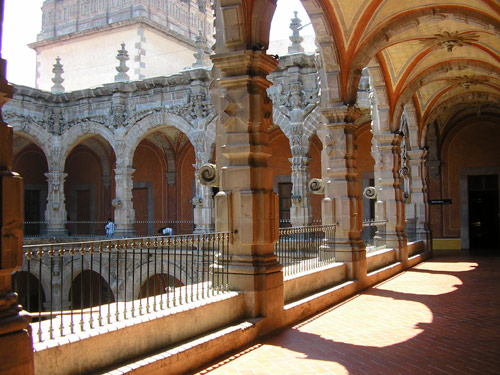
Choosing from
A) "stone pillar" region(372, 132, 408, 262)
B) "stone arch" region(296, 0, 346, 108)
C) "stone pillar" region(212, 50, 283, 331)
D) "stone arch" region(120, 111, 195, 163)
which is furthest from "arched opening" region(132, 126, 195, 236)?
"stone pillar" region(212, 50, 283, 331)

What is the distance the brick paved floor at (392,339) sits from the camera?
452cm

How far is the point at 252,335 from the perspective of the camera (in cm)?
528

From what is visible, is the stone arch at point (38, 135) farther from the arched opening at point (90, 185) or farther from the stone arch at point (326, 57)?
the stone arch at point (326, 57)

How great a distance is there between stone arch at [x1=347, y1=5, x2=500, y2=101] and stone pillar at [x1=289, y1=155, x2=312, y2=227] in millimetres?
6302

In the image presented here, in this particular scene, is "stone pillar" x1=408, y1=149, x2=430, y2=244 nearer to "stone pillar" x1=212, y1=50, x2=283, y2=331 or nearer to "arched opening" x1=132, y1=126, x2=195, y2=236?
"arched opening" x1=132, y1=126, x2=195, y2=236

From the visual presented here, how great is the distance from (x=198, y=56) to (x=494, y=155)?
11362 millimetres

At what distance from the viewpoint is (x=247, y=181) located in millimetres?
5543

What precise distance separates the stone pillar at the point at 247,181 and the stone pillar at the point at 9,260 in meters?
2.91

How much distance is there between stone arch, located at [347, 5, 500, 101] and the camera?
9.15 m

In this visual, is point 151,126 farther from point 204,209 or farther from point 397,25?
point 397,25

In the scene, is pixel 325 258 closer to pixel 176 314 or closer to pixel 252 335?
pixel 252 335

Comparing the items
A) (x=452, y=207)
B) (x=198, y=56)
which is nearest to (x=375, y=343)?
(x=198, y=56)

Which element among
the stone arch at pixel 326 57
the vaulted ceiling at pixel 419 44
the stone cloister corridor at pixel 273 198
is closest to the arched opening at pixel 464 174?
the stone cloister corridor at pixel 273 198

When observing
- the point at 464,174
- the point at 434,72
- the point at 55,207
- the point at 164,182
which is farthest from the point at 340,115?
the point at 164,182
